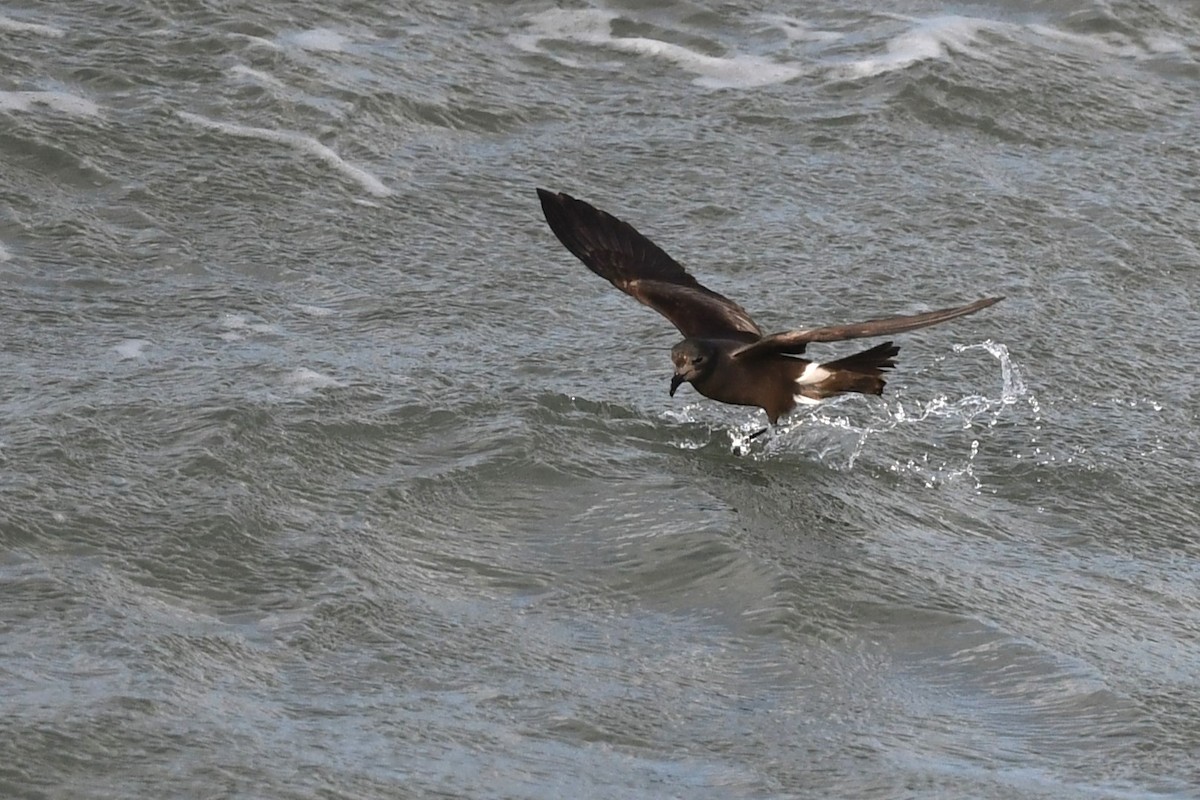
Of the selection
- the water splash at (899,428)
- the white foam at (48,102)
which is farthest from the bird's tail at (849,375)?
the white foam at (48,102)

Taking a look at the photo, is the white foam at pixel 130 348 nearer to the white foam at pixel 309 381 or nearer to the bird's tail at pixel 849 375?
the white foam at pixel 309 381

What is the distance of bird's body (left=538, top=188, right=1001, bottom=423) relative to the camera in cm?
574

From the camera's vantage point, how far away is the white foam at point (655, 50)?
8523 millimetres

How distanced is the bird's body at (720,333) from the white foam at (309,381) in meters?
1.03

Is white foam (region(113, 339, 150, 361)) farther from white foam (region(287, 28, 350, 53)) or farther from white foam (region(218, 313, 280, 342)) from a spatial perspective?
white foam (region(287, 28, 350, 53))

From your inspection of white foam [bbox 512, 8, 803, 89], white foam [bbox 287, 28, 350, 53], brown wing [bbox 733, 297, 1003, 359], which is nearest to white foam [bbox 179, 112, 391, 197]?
white foam [bbox 287, 28, 350, 53]

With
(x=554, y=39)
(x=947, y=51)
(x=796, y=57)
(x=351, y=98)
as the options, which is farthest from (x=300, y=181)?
(x=947, y=51)

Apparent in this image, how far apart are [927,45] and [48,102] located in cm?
387

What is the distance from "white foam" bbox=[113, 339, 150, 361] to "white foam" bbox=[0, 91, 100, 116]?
5.33 feet

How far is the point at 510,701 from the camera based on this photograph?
4.49m

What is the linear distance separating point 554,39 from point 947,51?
70.1 inches

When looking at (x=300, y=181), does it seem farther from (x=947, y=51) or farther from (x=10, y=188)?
(x=947, y=51)

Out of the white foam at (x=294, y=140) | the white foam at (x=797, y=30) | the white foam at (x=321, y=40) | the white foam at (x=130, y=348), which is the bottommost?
the white foam at (x=130, y=348)

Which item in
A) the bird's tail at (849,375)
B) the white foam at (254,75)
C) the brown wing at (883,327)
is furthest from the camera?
the white foam at (254,75)
